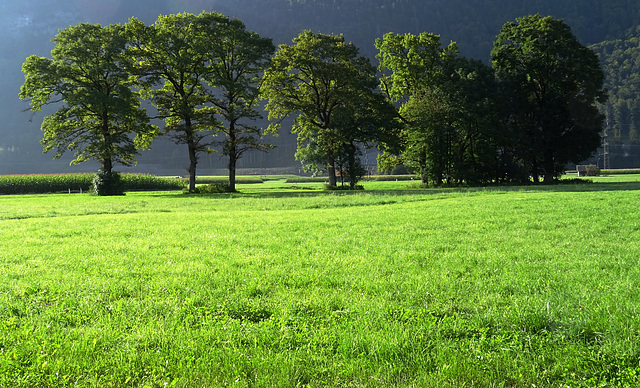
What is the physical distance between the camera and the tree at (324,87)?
161ft

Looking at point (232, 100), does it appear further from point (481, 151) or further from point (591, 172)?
point (591, 172)

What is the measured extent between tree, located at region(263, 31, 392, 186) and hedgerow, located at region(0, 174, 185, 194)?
1083 inches

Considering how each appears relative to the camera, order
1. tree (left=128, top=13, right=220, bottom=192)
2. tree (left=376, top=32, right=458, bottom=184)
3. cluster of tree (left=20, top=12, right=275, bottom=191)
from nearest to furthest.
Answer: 1. cluster of tree (left=20, top=12, right=275, bottom=191)
2. tree (left=128, top=13, right=220, bottom=192)
3. tree (left=376, top=32, right=458, bottom=184)

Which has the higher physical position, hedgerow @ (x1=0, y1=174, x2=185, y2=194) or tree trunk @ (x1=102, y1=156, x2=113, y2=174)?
tree trunk @ (x1=102, y1=156, x2=113, y2=174)

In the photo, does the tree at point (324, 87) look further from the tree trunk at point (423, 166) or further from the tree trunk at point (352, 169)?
the tree trunk at point (423, 166)

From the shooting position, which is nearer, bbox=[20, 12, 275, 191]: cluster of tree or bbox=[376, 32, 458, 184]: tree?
bbox=[20, 12, 275, 191]: cluster of tree

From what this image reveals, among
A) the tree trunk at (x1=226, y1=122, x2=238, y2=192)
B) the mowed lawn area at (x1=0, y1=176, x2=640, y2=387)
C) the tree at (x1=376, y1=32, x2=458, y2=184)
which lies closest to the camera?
the mowed lawn area at (x1=0, y1=176, x2=640, y2=387)

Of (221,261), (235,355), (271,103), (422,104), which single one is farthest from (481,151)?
(235,355)

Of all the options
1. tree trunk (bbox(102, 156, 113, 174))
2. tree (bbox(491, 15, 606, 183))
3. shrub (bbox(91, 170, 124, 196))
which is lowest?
shrub (bbox(91, 170, 124, 196))

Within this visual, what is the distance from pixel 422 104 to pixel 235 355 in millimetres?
47913

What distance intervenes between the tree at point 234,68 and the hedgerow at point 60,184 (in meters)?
20.1

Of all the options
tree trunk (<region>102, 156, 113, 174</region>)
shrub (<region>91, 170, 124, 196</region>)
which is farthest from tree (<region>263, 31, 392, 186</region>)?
shrub (<region>91, 170, 124, 196</region>)

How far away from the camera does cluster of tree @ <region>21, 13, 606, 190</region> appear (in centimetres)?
4644

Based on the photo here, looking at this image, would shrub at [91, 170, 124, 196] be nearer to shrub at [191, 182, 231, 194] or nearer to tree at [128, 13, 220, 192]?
tree at [128, 13, 220, 192]
